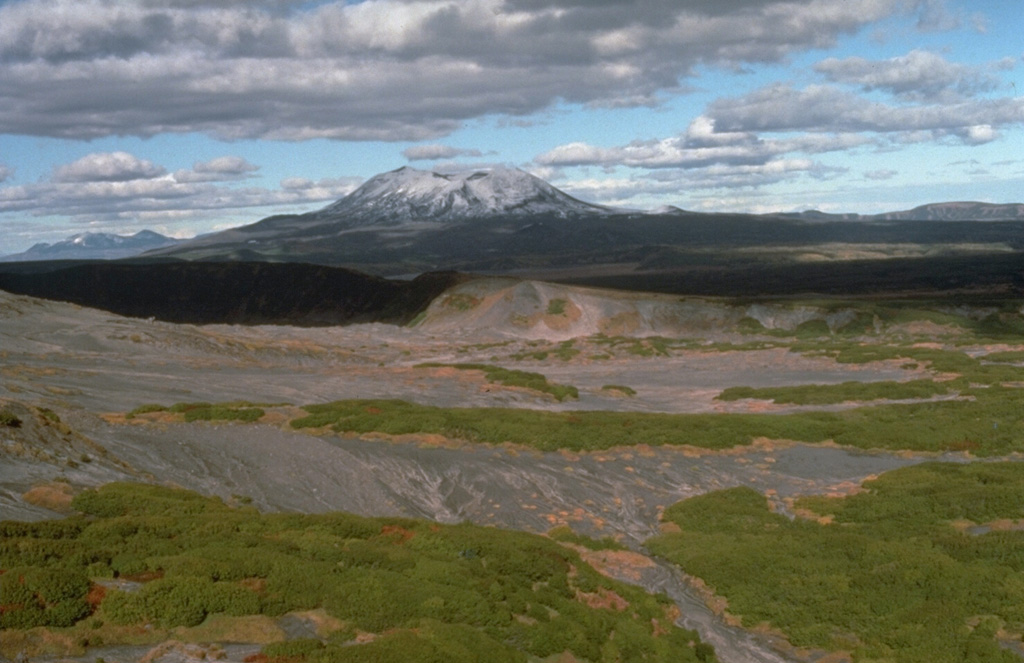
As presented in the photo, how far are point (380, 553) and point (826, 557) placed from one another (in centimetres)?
1449

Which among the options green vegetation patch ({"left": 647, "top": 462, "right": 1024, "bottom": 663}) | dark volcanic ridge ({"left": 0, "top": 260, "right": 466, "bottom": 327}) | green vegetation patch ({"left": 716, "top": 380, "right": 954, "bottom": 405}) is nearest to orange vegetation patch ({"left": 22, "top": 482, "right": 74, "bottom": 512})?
green vegetation patch ({"left": 647, "top": 462, "right": 1024, "bottom": 663})

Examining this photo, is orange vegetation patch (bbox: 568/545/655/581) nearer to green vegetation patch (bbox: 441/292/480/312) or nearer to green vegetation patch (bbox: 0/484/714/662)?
green vegetation patch (bbox: 0/484/714/662)

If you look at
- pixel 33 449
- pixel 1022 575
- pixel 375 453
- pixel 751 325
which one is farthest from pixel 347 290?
pixel 1022 575

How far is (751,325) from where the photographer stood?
402 ft

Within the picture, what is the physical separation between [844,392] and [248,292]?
133719 millimetres

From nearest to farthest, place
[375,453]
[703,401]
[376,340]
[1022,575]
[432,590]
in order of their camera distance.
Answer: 1. [432,590]
2. [1022,575]
3. [375,453]
4. [703,401]
5. [376,340]

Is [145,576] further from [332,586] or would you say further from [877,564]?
[877,564]

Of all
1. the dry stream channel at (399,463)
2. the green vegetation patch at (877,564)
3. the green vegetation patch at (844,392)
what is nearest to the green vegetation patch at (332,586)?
the dry stream channel at (399,463)

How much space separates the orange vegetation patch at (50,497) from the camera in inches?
998

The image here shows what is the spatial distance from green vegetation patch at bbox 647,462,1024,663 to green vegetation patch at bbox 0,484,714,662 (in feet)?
12.5

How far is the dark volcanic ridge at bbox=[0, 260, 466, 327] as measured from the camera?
507 feet

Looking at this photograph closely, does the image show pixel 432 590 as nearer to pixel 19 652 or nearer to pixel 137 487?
pixel 19 652

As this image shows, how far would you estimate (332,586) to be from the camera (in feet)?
67.5

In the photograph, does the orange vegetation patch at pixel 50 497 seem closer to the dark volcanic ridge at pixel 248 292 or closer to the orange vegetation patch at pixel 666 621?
the orange vegetation patch at pixel 666 621
